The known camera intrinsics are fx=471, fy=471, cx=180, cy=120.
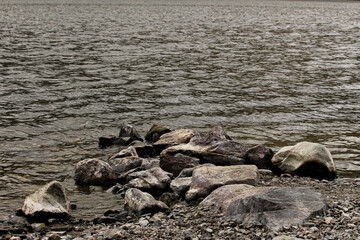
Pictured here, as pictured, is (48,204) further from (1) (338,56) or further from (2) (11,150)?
(1) (338,56)

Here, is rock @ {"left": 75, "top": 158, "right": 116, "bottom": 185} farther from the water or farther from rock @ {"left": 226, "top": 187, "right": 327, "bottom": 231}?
rock @ {"left": 226, "top": 187, "right": 327, "bottom": 231}

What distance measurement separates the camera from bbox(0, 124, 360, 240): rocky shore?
29.4ft

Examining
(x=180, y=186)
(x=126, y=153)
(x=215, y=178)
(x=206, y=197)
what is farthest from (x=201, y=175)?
(x=126, y=153)

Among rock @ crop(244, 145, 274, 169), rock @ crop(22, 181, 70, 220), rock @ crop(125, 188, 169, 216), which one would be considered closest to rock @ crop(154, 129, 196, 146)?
rock @ crop(244, 145, 274, 169)

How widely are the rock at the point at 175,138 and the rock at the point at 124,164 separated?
1.65 meters

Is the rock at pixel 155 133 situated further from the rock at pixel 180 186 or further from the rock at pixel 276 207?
the rock at pixel 276 207

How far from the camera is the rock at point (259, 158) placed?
13633 millimetres

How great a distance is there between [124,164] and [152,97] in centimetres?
913

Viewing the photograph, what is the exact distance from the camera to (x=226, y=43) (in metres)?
42.8

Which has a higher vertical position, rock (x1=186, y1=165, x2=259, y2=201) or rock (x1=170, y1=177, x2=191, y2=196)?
rock (x1=186, y1=165, x2=259, y2=201)

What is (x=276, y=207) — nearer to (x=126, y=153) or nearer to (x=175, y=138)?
(x=126, y=153)

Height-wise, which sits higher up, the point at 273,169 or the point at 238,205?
the point at 238,205

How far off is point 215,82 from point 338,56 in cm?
1430

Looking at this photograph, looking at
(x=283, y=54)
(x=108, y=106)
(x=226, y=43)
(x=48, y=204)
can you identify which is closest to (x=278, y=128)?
(x=108, y=106)
